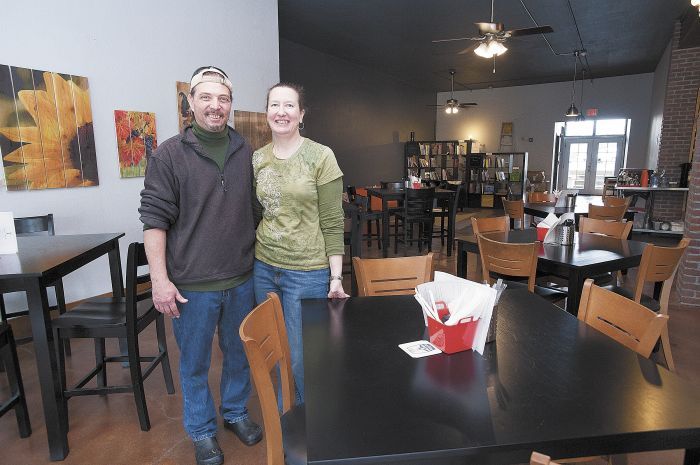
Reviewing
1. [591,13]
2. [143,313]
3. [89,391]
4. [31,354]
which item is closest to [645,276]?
[143,313]

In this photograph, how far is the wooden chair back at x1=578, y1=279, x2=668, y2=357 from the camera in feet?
4.50

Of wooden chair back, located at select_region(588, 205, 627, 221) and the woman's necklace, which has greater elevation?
the woman's necklace

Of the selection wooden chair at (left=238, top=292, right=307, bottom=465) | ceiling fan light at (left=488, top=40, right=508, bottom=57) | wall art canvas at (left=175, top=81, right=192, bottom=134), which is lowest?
wooden chair at (left=238, top=292, right=307, bottom=465)

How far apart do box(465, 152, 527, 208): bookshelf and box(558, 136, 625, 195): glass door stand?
161 cm

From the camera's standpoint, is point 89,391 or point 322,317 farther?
point 89,391

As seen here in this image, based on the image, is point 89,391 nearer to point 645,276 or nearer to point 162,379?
point 162,379

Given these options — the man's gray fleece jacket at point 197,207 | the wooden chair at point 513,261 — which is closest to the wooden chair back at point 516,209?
the wooden chair at point 513,261

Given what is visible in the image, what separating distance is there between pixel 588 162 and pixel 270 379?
13.7 meters

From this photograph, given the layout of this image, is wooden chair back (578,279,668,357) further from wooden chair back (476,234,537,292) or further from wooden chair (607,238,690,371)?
wooden chair (607,238,690,371)

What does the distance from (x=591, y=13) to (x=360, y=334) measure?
23.6 feet

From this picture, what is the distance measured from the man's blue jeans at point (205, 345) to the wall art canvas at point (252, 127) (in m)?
3.39

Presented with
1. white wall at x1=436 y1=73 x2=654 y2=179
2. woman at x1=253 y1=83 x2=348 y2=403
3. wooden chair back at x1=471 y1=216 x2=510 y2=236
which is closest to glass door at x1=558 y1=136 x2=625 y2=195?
white wall at x1=436 y1=73 x2=654 y2=179

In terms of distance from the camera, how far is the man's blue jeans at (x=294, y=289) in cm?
181

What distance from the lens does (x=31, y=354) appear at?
125 inches
